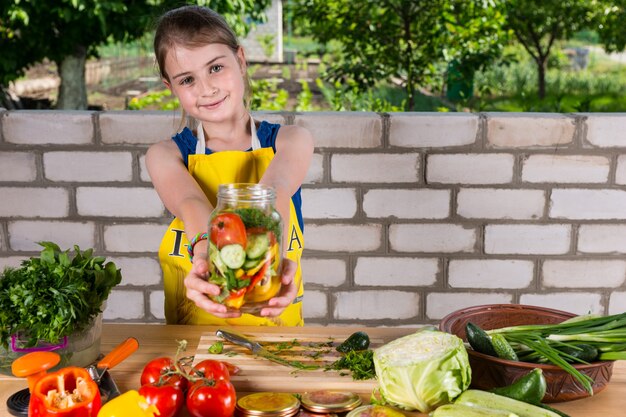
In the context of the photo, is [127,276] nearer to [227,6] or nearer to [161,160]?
[161,160]

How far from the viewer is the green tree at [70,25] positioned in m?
6.66

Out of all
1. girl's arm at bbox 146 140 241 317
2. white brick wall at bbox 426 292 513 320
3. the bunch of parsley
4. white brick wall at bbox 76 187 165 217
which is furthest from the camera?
white brick wall at bbox 426 292 513 320

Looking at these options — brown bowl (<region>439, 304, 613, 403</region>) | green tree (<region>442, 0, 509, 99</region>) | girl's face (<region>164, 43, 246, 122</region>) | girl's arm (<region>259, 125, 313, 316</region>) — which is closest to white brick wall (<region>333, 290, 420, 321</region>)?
girl's arm (<region>259, 125, 313, 316</region>)

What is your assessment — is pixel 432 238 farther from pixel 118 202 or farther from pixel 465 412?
pixel 465 412

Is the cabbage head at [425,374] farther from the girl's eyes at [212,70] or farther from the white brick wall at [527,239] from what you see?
the white brick wall at [527,239]

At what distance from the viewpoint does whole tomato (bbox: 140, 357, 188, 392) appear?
178 cm

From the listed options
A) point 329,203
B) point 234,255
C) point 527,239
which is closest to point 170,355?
point 234,255

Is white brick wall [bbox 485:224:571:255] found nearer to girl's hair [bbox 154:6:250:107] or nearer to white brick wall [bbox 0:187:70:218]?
girl's hair [bbox 154:6:250:107]

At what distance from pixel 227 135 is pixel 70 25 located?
531 cm

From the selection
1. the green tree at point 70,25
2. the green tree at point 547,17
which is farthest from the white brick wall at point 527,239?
the green tree at point 547,17

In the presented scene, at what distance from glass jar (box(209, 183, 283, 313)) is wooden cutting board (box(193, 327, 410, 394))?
254 millimetres

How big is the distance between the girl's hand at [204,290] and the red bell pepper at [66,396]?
31 centimetres

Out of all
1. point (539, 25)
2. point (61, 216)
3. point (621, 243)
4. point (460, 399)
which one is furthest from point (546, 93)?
point (460, 399)

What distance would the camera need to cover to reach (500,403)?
64.3 inches
